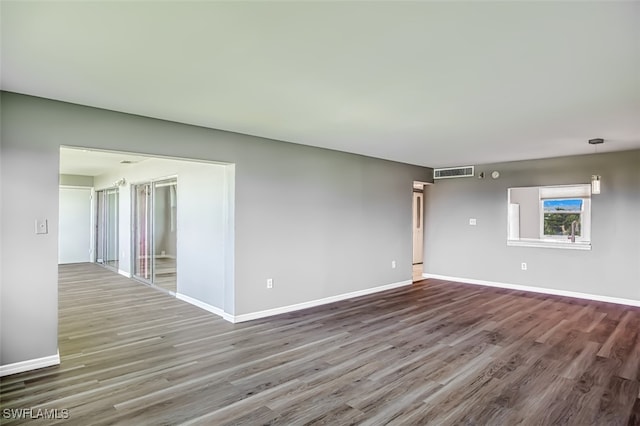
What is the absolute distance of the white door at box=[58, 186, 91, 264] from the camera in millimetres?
9531

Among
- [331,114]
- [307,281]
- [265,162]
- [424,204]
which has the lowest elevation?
[307,281]

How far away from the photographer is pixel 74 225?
968cm

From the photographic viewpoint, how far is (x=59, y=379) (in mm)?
2975

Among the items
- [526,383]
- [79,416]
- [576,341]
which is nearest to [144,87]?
[79,416]

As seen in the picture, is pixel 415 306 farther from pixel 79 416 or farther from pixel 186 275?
pixel 79 416

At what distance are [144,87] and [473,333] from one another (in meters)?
4.30

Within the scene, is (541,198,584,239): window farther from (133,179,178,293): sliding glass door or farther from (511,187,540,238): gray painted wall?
(133,179,178,293): sliding glass door

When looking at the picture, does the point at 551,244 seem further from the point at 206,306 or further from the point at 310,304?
the point at 206,306

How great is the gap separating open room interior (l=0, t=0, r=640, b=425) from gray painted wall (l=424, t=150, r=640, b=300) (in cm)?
4

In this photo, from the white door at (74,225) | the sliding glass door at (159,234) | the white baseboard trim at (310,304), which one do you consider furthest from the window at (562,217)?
the white door at (74,225)

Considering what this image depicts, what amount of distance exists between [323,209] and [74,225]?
25.9 ft

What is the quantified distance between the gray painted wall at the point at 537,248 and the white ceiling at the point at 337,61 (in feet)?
6.80

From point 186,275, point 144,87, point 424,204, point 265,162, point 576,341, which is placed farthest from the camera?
point 424,204

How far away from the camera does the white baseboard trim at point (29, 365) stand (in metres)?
3.02
